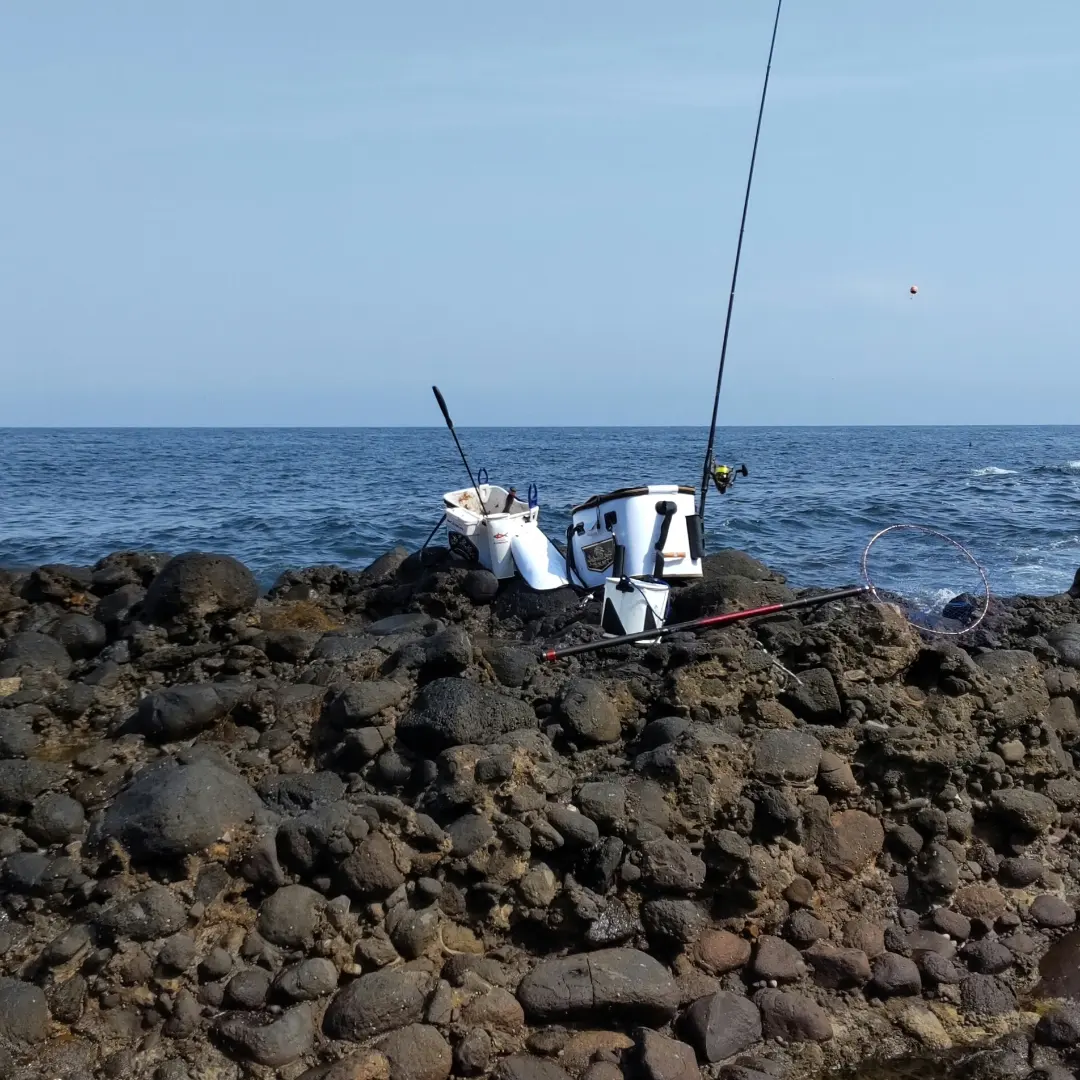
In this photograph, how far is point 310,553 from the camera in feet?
51.2

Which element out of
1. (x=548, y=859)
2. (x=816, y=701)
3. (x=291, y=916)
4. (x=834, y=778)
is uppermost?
(x=816, y=701)

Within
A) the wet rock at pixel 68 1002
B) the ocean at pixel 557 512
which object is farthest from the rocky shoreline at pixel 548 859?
the ocean at pixel 557 512

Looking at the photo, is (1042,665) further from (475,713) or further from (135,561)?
(135,561)

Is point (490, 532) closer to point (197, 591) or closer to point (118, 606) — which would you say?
point (197, 591)

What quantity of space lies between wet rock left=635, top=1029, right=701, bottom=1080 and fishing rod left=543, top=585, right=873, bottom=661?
9.04 ft

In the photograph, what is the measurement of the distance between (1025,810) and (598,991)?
2.89m

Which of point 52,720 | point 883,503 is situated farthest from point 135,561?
point 883,503

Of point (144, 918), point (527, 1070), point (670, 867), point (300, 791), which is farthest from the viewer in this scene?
point (300, 791)

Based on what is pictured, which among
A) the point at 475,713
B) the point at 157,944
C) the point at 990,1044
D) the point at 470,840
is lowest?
the point at 990,1044

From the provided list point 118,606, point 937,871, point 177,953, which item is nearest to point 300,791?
point 177,953

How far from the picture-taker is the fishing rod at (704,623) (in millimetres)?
6812

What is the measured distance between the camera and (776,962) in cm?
492

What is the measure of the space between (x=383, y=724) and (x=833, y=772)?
8.54 ft

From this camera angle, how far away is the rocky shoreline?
441cm
